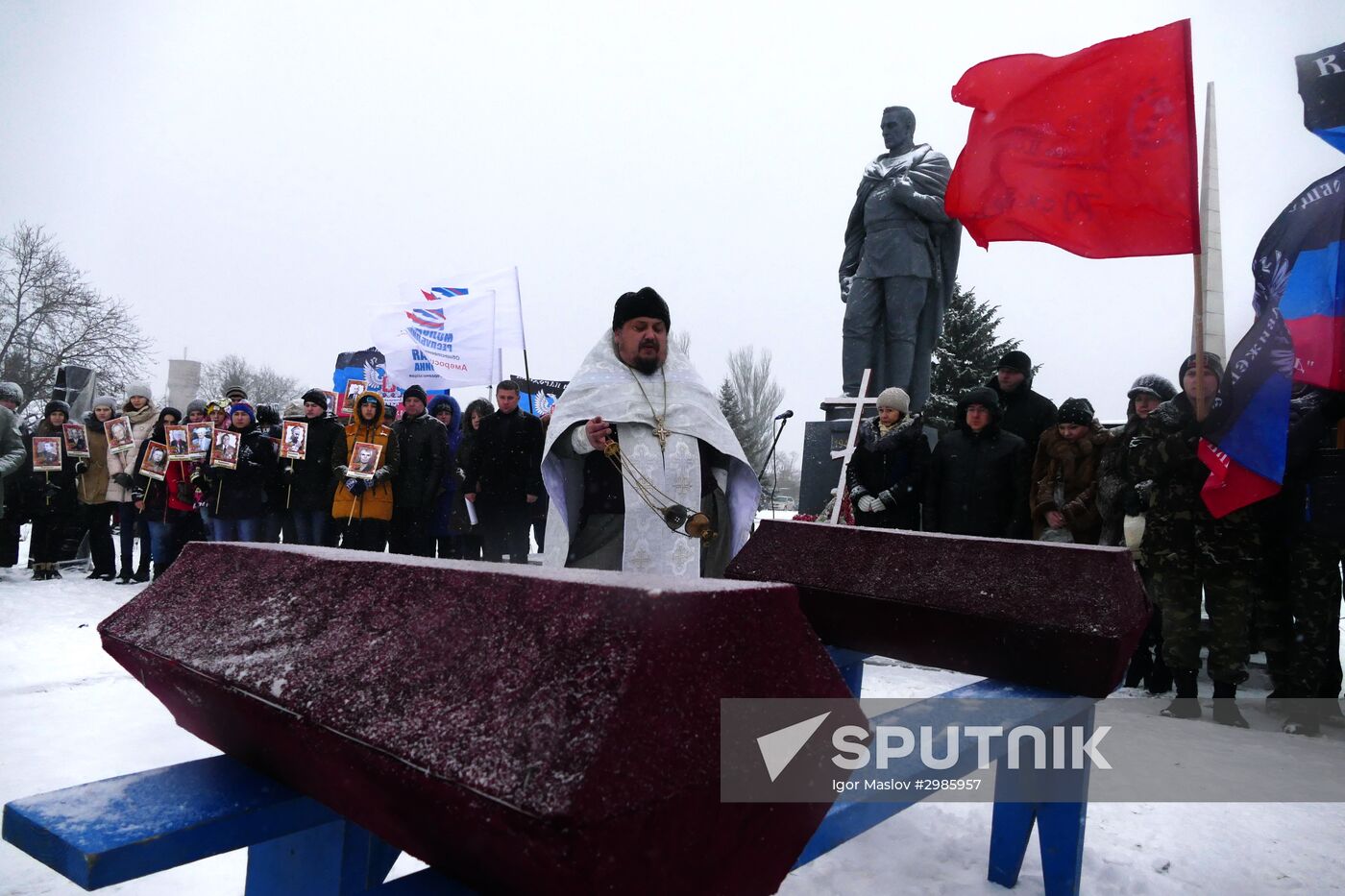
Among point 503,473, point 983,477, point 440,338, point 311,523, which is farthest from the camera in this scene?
point 440,338

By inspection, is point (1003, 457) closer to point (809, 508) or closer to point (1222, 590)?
point (1222, 590)

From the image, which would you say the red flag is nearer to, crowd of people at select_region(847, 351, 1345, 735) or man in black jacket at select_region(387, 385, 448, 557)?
crowd of people at select_region(847, 351, 1345, 735)

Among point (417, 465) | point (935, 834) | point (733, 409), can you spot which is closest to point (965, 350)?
point (417, 465)

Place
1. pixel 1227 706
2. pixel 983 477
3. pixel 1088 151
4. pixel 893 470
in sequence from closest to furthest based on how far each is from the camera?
pixel 1088 151, pixel 1227 706, pixel 983 477, pixel 893 470

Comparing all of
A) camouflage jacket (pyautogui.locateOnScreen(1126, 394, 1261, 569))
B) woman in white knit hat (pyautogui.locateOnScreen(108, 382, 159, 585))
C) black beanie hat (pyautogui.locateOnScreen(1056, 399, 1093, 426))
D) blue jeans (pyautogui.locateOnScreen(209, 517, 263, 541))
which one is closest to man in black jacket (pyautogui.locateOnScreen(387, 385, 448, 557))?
blue jeans (pyautogui.locateOnScreen(209, 517, 263, 541))

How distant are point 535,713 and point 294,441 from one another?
8.06 metres

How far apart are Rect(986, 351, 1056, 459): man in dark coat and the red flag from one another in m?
1.90

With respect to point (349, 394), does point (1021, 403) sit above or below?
below

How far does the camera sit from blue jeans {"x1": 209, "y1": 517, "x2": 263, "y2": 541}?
833 centimetres

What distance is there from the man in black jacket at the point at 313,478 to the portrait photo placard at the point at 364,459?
1.53 feet

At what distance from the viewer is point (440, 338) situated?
10.1 meters

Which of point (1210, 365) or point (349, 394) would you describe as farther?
point (349, 394)

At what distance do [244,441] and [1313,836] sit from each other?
8.55m

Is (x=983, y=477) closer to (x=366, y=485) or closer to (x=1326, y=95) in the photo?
(x=1326, y=95)
